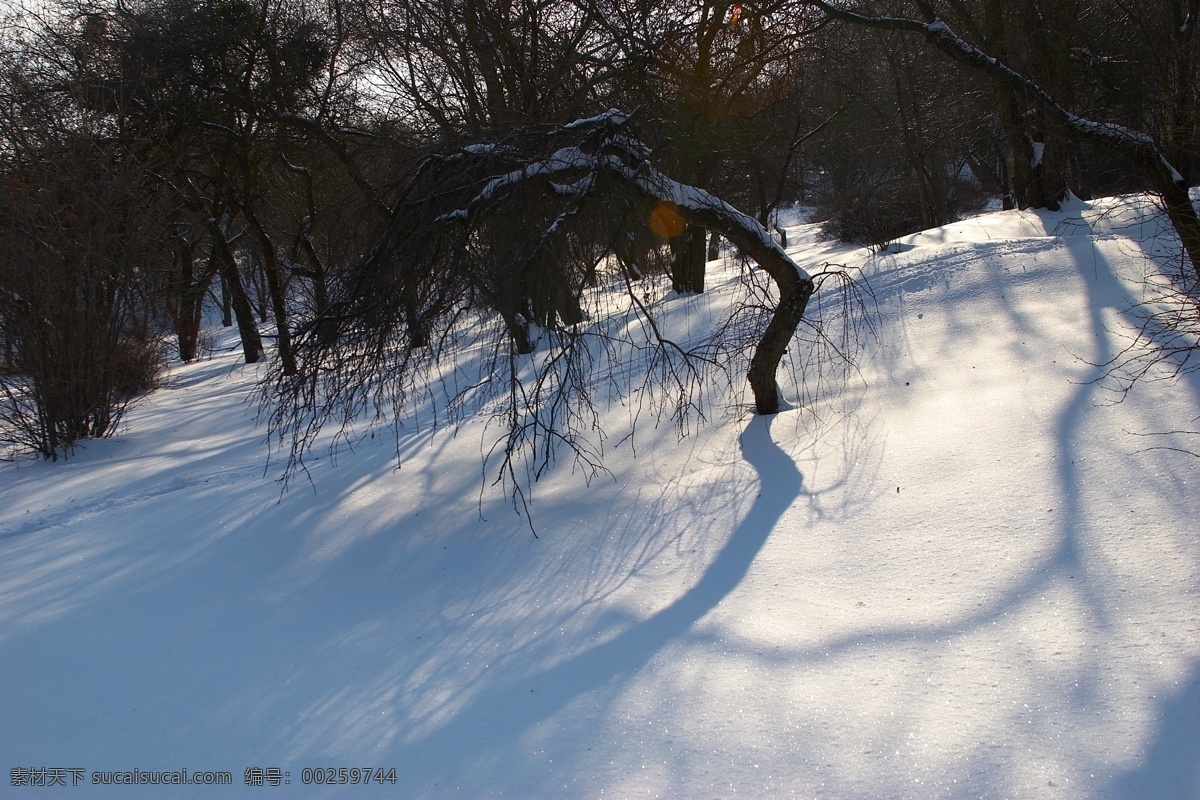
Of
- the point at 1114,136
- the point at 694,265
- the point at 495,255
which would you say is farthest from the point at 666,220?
the point at 694,265

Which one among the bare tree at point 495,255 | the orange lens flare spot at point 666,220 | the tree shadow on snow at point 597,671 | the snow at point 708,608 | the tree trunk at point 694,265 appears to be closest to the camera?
the snow at point 708,608

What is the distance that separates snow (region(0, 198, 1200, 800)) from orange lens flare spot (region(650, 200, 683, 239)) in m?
1.52

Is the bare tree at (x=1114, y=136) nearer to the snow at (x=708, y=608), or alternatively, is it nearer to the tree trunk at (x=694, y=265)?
the snow at (x=708, y=608)

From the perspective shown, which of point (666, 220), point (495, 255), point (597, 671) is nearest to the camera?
point (597, 671)

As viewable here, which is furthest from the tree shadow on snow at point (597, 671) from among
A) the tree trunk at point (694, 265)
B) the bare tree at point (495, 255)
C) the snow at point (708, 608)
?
the tree trunk at point (694, 265)

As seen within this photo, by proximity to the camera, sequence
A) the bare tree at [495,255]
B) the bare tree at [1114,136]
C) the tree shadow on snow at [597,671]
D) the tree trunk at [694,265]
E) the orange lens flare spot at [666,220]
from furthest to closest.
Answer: the tree trunk at [694,265] → the bare tree at [1114,136] → the orange lens flare spot at [666,220] → the bare tree at [495,255] → the tree shadow on snow at [597,671]

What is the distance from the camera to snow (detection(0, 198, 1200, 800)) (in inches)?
110

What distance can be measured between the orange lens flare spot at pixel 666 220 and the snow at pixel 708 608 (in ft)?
4.97

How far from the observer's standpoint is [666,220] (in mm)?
5254

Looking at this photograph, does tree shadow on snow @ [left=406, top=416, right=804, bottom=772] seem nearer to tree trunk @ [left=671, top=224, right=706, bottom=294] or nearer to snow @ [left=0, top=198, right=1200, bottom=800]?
snow @ [left=0, top=198, right=1200, bottom=800]

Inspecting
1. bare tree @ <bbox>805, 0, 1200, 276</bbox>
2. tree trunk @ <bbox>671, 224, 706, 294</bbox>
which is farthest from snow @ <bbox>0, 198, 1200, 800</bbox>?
tree trunk @ <bbox>671, 224, 706, 294</bbox>

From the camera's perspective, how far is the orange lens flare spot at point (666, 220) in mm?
5078

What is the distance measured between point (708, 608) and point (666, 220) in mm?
2594

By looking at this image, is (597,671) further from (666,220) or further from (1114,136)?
(1114,136)
